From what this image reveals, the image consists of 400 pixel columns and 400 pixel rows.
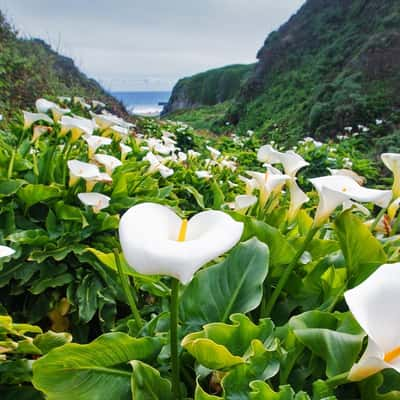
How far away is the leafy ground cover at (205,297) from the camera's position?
23.3 inches

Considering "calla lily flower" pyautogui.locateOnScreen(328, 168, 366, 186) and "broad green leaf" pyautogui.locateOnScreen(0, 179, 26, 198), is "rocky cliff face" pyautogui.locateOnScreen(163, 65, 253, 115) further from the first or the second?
"broad green leaf" pyautogui.locateOnScreen(0, 179, 26, 198)

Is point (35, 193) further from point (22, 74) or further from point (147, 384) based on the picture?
point (22, 74)

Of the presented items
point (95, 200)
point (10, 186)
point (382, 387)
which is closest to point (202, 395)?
point (382, 387)

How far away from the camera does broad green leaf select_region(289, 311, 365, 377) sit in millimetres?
667

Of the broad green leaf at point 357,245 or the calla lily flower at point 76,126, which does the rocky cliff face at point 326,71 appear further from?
the broad green leaf at point 357,245

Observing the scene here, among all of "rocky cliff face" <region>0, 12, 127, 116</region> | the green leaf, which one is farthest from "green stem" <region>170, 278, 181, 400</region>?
"rocky cliff face" <region>0, 12, 127, 116</region>

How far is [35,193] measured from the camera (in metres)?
1.57

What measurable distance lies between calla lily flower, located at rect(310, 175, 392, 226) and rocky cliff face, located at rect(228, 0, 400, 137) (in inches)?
437

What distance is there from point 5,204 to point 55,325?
0.51 meters

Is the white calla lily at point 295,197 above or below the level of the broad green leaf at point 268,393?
above

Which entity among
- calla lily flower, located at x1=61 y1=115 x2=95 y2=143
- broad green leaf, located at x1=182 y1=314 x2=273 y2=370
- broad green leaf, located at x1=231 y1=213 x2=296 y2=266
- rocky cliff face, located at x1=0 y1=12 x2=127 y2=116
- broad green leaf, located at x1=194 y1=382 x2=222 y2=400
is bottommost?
broad green leaf, located at x1=194 y1=382 x2=222 y2=400

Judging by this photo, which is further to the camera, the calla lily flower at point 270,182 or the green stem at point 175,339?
the calla lily flower at point 270,182

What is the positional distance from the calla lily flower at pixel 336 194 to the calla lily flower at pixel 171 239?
11.6 inches

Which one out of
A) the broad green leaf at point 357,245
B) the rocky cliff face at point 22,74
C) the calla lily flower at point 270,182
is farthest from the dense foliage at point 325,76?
the broad green leaf at point 357,245
